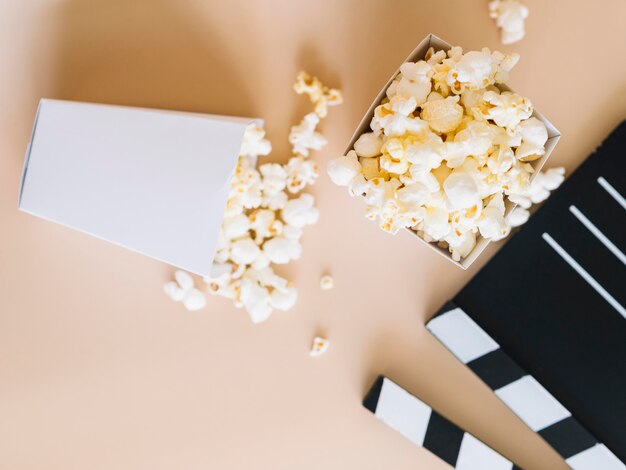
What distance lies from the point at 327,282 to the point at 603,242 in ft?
1.39

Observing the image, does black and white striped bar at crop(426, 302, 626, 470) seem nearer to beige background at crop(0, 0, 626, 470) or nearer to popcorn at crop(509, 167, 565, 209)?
beige background at crop(0, 0, 626, 470)

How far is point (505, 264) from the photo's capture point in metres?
0.82

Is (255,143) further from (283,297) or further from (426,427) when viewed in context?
(426,427)

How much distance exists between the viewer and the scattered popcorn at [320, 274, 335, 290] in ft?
2.75

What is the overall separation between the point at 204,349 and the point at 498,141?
55 centimetres

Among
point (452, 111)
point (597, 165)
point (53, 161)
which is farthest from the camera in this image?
point (597, 165)

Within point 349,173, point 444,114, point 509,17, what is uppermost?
point 509,17

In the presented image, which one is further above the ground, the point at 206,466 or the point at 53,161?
the point at 53,161

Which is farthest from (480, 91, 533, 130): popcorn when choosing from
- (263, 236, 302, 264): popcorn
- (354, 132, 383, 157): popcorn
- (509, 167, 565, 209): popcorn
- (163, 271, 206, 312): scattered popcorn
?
(163, 271, 206, 312): scattered popcorn

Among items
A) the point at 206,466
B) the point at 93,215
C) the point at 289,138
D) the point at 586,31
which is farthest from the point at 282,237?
the point at 586,31

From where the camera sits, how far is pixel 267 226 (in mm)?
812

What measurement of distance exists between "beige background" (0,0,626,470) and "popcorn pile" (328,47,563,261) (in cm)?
23

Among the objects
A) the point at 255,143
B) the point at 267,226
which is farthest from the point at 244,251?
the point at 255,143

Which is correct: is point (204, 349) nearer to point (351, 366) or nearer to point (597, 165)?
point (351, 366)
